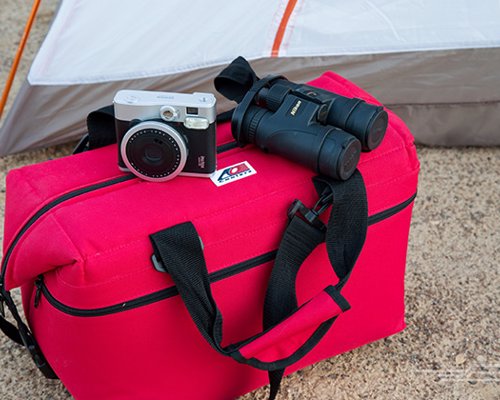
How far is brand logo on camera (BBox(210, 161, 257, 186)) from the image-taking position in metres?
1.28

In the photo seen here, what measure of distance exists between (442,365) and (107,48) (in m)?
1.26

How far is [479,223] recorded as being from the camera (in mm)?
1983

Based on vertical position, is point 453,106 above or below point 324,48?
below

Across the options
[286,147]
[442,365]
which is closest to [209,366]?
[286,147]

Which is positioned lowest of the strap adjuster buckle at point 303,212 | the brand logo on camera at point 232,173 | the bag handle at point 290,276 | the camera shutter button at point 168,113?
the bag handle at point 290,276

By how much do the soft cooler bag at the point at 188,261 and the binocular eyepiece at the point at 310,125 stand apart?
0.04 m

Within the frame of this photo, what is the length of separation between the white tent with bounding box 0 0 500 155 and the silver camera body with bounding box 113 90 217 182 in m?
0.82

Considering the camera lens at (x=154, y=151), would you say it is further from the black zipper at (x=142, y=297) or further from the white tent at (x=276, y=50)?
the white tent at (x=276, y=50)

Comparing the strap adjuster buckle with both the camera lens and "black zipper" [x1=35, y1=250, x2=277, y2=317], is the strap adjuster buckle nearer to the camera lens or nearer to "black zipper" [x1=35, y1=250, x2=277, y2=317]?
"black zipper" [x1=35, y1=250, x2=277, y2=317]

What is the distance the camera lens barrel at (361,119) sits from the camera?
1301mm

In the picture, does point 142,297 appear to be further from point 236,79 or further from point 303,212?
point 236,79

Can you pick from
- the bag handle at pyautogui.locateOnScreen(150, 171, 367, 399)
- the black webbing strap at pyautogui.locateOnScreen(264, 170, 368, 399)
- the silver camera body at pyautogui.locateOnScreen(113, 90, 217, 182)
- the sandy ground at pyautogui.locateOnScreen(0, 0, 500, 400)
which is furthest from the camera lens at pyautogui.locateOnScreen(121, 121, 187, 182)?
the sandy ground at pyautogui.locateOnScreen(0, 0, 500, 400)

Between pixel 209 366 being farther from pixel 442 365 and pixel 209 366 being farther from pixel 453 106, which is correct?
pixel 453 106

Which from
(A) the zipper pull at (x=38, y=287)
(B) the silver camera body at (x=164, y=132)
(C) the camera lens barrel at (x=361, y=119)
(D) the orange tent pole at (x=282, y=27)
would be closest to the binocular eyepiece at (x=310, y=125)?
(C) the camera lens barrel at (x=361, y=119)
